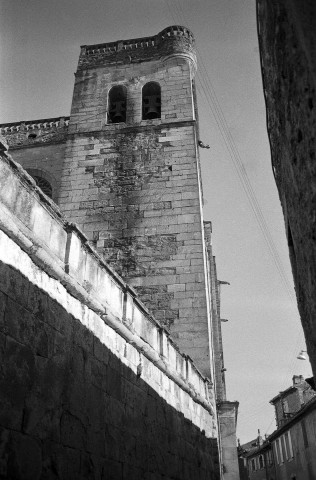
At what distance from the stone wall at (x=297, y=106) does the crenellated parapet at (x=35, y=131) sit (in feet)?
35.5

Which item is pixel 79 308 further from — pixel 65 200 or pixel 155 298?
pixel 65 200

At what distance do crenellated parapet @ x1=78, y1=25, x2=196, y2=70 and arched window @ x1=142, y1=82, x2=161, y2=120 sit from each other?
98cm

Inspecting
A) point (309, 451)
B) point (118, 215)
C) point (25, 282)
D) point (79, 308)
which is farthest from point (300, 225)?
point (309, 451)

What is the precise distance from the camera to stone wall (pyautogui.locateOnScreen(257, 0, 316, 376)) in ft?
5.57

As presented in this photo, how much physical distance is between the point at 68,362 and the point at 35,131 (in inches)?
424

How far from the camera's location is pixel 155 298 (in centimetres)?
886

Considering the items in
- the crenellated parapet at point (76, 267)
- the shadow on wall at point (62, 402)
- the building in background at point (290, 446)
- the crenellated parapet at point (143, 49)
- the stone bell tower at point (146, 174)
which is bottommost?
the shadow on wall at point (62, 402)

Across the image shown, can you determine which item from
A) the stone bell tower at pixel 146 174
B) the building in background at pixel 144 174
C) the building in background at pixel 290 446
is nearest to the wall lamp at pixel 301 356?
the building in background at pixel 290 446

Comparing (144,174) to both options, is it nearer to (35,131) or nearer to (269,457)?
(35,131)

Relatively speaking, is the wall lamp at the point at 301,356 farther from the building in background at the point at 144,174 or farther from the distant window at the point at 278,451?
the distant window at the point at 278,451

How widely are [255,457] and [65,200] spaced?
31794mm

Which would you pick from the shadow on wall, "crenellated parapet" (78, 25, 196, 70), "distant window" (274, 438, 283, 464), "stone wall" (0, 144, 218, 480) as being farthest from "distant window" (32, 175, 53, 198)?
"distant window" (274, 438, 283, 464)

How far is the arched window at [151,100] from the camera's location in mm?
12188

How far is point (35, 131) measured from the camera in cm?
1325
